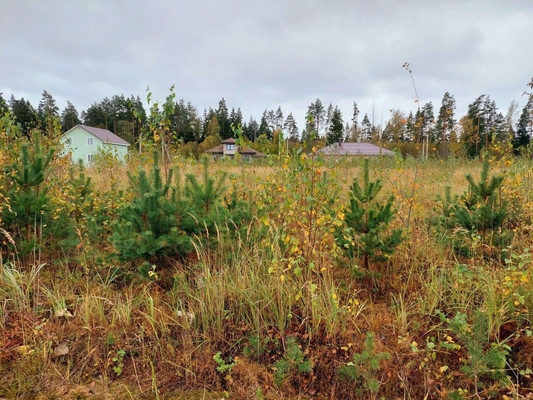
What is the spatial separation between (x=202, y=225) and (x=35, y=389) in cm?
154

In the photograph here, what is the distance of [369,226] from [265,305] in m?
1.08

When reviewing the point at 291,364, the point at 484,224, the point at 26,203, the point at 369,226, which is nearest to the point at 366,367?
the point at 291,364

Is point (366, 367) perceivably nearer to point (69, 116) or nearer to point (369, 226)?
point (369, 226)

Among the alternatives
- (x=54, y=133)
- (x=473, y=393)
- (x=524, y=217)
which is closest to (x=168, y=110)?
(x=54, y=133)

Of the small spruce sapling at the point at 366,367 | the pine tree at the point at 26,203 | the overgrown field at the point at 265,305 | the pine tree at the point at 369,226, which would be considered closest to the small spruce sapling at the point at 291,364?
the overgrown field at the point at 265,305

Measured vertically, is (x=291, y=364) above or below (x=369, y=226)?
below

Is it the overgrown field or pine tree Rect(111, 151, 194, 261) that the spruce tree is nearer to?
the overgrown field

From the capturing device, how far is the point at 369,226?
7.98 feet

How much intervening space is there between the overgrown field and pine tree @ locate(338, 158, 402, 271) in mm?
12

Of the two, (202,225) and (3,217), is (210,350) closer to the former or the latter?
(202,225)

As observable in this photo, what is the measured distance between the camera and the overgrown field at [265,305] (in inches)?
68.8

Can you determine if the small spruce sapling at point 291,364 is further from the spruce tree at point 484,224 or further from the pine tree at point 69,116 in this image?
the pine tree at point 69,116

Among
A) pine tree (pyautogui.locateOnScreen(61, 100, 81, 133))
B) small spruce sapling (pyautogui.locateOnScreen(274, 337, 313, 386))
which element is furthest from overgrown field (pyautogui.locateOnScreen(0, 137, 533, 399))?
pine tree (pyautogui.locateOnScreen(61, 100, 81, 133))

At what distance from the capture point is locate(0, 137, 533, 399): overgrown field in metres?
1.75
